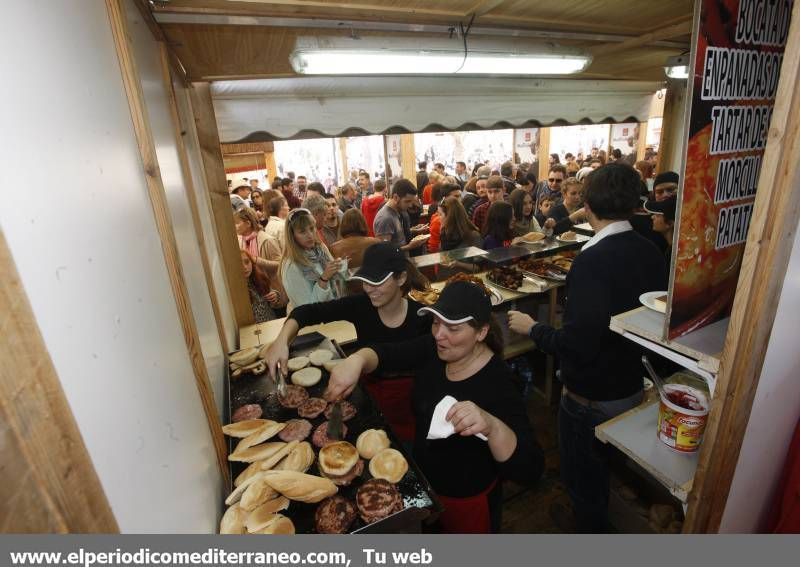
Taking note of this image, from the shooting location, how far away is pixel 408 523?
1390 mm

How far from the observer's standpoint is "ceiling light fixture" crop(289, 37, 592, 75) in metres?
2.71

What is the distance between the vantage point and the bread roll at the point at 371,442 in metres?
1.72

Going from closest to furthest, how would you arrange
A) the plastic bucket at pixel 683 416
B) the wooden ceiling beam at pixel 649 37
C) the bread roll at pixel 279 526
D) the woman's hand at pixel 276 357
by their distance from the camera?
the bread roll at pixel 279 526, the plastic bucket at pixel 683 416, the woman's hand at pixel 276 357, the wooden ceiling beam at pixel 649 37

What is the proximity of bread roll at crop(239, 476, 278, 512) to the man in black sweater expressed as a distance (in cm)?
164

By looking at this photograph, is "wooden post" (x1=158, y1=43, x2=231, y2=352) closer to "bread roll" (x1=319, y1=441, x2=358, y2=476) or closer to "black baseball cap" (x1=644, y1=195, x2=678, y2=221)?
"bread roll" (x1=319, y1=441, x2=358, y2=476)

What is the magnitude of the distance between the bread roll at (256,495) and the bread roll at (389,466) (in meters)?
0.40

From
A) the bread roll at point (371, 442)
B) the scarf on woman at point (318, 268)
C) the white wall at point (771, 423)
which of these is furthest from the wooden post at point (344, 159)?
the white wall at point (771, 423)

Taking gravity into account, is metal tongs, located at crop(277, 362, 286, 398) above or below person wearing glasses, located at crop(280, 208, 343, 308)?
below

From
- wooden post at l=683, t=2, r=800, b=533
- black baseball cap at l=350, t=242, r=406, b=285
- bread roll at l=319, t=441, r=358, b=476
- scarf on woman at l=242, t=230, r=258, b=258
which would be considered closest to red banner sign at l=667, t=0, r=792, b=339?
wooden post at l=683, t=2, r=800, b=533

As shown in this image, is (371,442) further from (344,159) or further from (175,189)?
(344,159)

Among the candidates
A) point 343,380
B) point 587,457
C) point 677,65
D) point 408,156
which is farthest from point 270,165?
point 587,457

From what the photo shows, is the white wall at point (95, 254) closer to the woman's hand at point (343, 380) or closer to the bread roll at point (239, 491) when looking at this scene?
the bread roll at point (239, 491)

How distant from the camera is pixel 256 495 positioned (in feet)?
4.88
